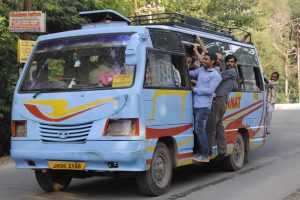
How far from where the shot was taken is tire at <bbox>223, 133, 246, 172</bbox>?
33.9ft

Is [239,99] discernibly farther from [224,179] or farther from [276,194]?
[276,194]

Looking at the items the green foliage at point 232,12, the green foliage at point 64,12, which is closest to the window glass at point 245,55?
the green foliage at point 64,12

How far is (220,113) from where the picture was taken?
9289 millimetres

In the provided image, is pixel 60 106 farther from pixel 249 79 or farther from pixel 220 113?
pixel 249 79

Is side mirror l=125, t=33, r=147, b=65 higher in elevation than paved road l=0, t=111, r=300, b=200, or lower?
higher

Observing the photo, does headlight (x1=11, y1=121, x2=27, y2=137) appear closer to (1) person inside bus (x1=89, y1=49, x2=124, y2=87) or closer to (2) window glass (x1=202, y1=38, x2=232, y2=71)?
(1) person inside bus (x1=89, y1=49, x2=124, y2=87)

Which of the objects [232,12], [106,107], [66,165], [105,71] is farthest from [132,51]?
[232,12]

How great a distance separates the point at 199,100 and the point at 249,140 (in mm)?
2984

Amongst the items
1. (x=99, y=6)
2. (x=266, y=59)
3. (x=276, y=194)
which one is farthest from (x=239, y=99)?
(x=266, y=59)

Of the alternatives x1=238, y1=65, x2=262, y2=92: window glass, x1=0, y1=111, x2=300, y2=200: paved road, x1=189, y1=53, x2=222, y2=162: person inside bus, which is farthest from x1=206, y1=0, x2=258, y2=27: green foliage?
x1=189, y1=53, x2=222, y2=162: person inside bus

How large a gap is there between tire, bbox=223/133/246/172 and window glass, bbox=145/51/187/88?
8.21ft

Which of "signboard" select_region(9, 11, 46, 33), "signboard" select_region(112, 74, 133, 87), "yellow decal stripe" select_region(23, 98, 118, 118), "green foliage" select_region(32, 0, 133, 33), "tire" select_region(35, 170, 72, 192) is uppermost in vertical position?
"green foliage" select_region(32, 0, 133, 33)

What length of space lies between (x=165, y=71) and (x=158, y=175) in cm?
150

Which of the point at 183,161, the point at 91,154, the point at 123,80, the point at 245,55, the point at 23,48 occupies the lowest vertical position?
the point at 183,161
